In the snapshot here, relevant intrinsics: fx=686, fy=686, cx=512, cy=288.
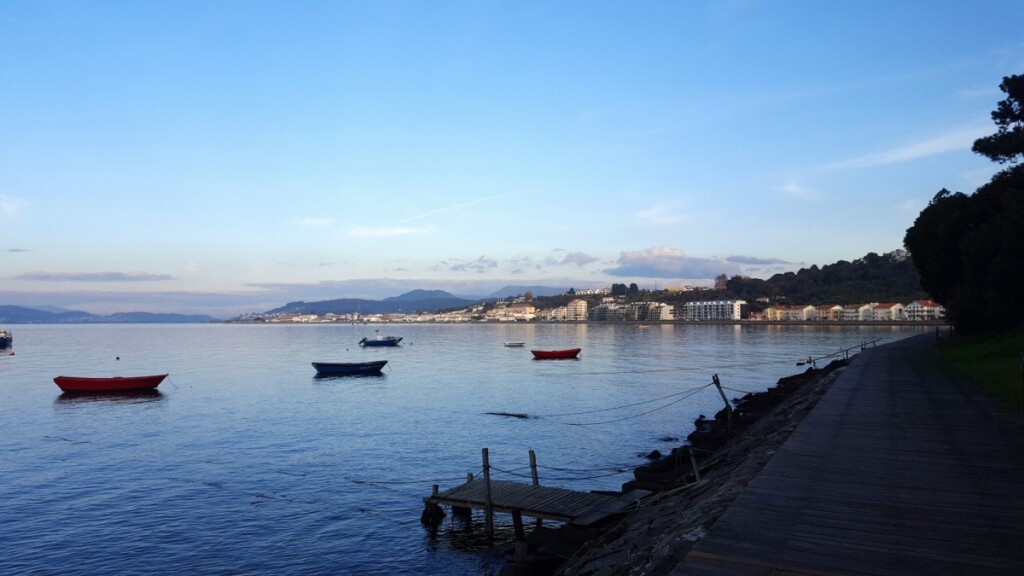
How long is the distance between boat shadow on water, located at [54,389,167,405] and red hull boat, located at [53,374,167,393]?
39 centimetres

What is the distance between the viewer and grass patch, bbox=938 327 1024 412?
21055mm

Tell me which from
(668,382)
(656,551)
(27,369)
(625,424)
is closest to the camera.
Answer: (656,551)

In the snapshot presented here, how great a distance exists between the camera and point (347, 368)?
67125mm

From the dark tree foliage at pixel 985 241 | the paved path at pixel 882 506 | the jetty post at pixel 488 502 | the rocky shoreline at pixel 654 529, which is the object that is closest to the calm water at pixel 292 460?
the jetty post at pixel 488 502

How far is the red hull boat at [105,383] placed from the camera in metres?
50.8

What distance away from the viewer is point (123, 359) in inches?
3686

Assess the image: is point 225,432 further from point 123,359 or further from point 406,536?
point 123,359

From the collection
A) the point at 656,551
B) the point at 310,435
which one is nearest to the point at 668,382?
the point at 310,435

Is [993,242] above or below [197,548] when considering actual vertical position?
above

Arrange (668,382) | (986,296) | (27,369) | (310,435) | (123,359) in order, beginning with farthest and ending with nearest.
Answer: (123,359)
(27,369)
(668,382)
(986,296)
(310,435)

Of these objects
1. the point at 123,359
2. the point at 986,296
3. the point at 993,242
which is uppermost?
the point at 993,242

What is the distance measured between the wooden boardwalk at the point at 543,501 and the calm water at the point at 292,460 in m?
1.13

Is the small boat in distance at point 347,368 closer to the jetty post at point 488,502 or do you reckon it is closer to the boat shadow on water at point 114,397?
the boat shadow on water at point 114,397

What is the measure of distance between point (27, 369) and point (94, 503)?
65.0 meters
